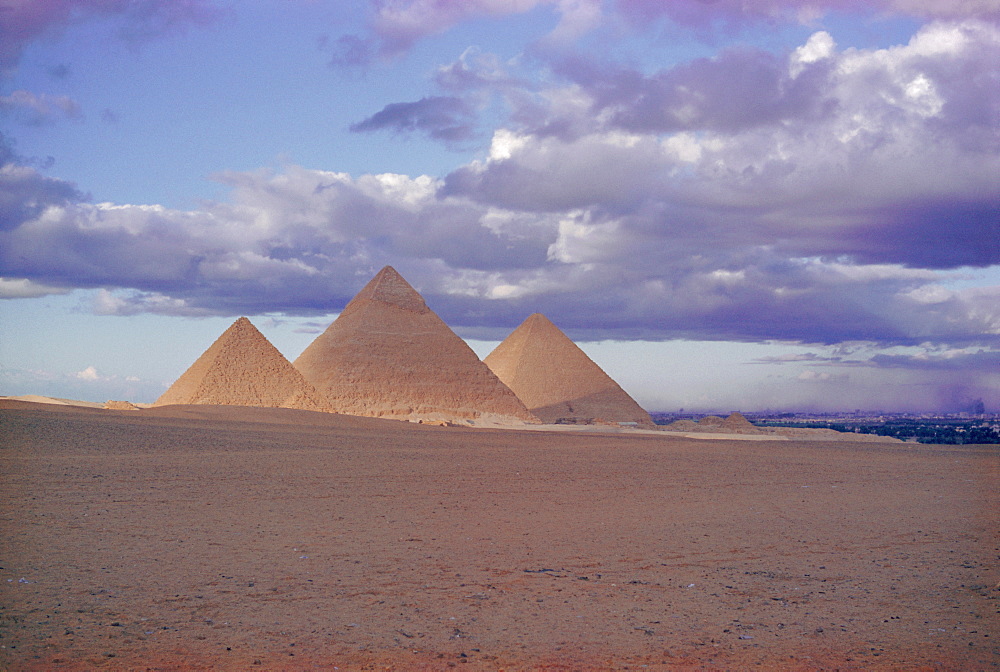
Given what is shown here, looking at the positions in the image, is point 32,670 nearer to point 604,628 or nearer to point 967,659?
point 604,628

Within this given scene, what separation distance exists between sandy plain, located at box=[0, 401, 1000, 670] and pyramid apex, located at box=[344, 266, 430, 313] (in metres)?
43.9

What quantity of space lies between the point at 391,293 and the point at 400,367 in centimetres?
750

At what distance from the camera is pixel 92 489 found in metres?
13.4

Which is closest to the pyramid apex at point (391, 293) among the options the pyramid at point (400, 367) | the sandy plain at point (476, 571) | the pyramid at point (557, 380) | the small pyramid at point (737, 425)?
the pyramid at point (400, 367)

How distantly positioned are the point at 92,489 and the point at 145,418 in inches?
621

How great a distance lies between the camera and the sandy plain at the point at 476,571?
620 cm

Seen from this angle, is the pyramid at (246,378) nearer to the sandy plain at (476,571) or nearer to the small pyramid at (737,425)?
the sandy plain at (476,571)

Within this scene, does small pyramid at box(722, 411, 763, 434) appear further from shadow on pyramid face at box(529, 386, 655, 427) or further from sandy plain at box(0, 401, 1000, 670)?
sandy plain at box(0, 401, 1000, 670)

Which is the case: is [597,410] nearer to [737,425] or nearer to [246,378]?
[737,425]

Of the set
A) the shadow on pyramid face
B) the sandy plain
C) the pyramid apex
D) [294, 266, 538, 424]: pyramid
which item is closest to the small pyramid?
the shadow on pyramid face

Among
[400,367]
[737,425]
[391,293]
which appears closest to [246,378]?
[400,367]

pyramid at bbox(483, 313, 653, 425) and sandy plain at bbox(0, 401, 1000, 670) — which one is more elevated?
pyramid at bbox(483, 313, 653, 425)

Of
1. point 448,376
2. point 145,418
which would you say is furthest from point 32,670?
point 448,376

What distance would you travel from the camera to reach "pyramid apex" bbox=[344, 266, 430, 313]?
203ft
